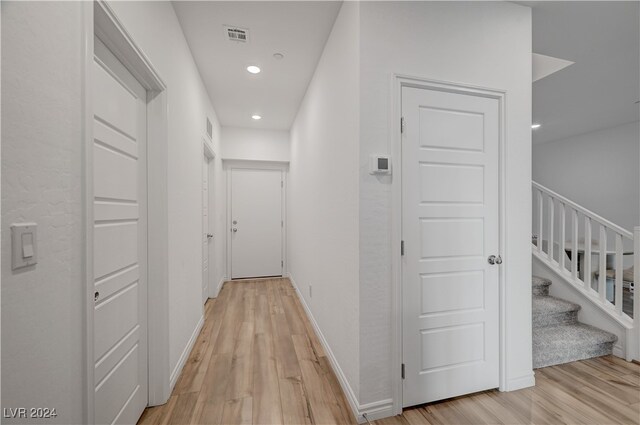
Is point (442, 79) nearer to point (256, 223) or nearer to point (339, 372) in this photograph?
point (339, 372)

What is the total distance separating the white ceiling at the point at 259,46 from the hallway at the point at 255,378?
2716mm

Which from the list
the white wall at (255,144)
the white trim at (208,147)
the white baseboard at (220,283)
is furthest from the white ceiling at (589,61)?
the white baseboard at (220,283)

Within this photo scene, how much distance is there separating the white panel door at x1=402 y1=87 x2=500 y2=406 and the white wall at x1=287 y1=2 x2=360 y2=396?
0.33m

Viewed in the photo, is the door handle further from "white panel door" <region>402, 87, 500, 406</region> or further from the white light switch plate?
the white light switch plate

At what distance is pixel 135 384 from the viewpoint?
1.55 metres

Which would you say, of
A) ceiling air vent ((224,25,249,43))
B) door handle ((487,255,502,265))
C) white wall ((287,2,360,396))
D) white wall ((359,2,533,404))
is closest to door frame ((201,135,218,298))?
white wall ((287,2,360,396))

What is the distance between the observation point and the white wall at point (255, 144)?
445 cm

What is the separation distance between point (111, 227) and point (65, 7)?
35.2 inches

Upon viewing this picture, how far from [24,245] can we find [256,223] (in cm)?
403

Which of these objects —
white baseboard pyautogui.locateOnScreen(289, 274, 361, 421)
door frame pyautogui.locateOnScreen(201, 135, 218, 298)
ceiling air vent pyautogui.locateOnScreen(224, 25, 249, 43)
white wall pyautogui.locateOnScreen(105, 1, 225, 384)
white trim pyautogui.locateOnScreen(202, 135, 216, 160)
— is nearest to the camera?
white wall pyautogui.locateOnScreen(105, 1, 225, 384)

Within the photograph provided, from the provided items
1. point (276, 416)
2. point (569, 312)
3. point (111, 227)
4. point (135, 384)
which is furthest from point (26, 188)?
point (569, 312)

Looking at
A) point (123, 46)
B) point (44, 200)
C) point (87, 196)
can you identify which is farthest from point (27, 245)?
point (123, 46)

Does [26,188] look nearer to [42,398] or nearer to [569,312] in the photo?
[42,398]

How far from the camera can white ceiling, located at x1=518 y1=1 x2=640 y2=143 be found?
195 centimetres
